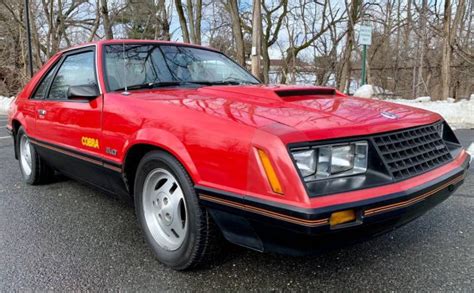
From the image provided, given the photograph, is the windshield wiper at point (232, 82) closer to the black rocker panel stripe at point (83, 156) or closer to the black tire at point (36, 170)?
the black rocker panel stripe at point (83, 156)

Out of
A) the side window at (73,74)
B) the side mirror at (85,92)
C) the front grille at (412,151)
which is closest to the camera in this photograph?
the front grille at (412,151)

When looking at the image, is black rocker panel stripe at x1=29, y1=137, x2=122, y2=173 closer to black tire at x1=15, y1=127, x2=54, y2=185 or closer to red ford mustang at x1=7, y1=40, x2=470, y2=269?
red ford mustang at x1=7, y1=40, x2=470, y2=269

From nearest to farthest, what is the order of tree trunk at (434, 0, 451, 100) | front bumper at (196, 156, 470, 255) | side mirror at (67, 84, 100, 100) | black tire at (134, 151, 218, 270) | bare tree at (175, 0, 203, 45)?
front bumper at (196, 156, 470, 255) → black tire at (134, 151, 218, 270) → side mirror at (67, 84, 100, 100) → tree trunk at (434, 0, 451, 100) → bare tree at (175, 0, 203, 45)

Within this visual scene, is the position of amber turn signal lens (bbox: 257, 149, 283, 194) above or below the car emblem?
below

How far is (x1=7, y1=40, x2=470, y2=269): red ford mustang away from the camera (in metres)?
1.77

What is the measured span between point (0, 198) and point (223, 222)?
9.82ft

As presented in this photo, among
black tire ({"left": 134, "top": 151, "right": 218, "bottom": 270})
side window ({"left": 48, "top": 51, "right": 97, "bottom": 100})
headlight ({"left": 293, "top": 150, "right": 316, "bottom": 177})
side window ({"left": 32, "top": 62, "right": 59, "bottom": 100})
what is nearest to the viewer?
headlight ({"left": 293, "top": 150, "right": 316, "bottom": 177})

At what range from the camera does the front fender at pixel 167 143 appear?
2.09 metres

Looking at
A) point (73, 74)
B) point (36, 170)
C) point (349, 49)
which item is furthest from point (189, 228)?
point (349, 49)

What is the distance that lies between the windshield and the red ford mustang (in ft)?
0.04

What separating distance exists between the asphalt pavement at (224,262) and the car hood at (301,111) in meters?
0.88

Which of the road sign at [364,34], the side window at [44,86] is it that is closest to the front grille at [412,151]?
the side window at [44,86]

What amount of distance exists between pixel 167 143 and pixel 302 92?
1067mm

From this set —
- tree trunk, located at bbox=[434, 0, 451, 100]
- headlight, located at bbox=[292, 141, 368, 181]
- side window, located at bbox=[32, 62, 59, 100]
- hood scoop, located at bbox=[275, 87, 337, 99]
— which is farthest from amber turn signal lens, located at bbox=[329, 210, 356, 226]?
tree trunk, located at bbox=[434, 0, 451, 100]
